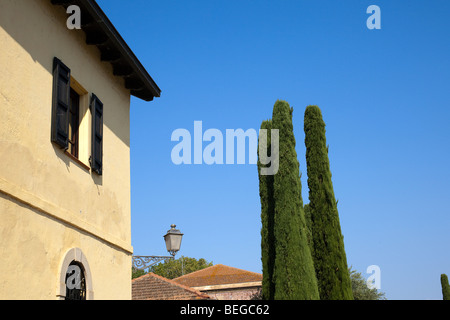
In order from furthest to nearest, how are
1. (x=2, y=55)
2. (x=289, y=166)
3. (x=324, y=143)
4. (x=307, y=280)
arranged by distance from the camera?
(x=324, y=143)
(x=289, y=166)
(x=307, y=280)
(x=2, y=55)

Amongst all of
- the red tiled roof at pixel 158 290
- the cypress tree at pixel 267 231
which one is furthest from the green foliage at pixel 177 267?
the cypress tree at pixel 267 231

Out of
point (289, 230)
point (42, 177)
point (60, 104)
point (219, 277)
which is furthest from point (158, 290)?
point (219, 277)

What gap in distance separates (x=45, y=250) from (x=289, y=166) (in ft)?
25.5

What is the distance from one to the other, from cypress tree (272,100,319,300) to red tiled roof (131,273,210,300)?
5.24 metres

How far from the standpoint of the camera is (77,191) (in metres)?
8.44

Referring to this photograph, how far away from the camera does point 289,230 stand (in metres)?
13.1

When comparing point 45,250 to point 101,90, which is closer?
point 45,250

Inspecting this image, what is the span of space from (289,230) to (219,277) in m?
19.0

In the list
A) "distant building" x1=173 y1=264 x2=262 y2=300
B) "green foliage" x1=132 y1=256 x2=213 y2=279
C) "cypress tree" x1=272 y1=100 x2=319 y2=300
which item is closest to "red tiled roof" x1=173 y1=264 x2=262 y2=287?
"distant building" x1=173 y1=264 x2=262 y2=300

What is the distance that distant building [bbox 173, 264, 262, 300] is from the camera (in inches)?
1136
